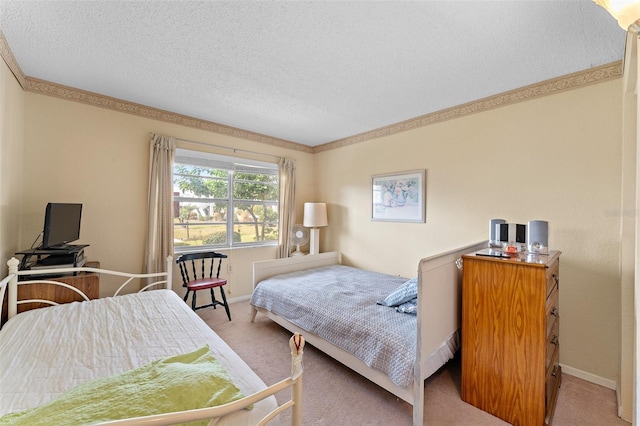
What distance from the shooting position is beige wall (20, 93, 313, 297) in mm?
2484

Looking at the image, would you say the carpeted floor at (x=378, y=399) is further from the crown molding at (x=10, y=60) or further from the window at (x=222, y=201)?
the crown molding at (x=10, y=60)

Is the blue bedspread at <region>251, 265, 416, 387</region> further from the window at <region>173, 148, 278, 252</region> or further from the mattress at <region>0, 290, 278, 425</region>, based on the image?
the window at <region>173, 148, 278, 252</region>

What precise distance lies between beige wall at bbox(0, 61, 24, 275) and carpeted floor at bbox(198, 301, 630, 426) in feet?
6.99

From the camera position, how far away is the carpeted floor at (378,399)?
5.67 feet

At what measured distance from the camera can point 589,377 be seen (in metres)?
2.15

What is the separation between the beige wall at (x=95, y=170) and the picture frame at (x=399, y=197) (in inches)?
104

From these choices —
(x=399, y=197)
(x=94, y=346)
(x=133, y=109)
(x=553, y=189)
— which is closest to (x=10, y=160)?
(x=133, y=109)

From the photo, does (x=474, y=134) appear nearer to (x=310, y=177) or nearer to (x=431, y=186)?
(x=431, y=186)

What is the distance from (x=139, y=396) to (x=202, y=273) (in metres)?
2.75

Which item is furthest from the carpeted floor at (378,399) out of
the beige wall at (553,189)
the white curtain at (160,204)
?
the white curtain at (160,204)

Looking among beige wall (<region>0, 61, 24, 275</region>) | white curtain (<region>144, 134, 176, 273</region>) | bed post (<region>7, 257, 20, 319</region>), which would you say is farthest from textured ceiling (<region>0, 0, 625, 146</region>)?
bed post (<region>7, 257, 20, 319</region>)

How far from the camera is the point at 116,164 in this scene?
292cm

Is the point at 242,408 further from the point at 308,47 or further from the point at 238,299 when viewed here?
the point at 238,299

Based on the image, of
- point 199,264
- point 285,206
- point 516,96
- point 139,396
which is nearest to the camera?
point 139,396
